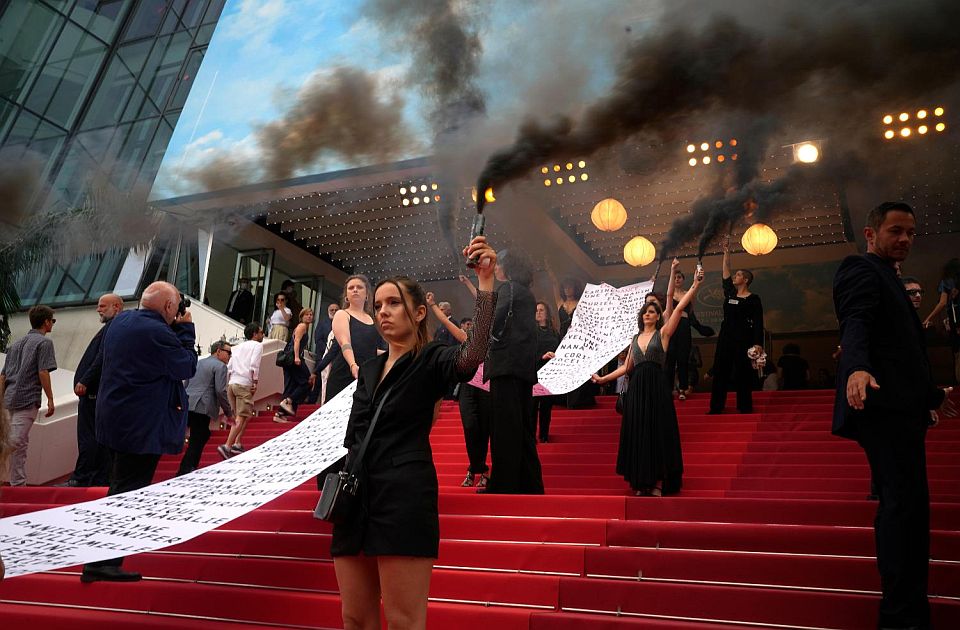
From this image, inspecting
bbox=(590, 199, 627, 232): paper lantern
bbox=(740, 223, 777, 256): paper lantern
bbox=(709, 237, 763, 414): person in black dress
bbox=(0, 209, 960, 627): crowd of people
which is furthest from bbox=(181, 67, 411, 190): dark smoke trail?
bbox=(709, 237, 763, 414): person in black dress

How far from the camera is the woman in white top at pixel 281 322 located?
1172cm

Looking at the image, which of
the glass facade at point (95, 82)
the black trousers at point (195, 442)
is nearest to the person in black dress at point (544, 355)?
the black trousers at point (195, 442)

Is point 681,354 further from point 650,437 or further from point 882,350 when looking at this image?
point 882,350

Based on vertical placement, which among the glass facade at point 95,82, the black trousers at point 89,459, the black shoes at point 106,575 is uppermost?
the glass facade at point 95,82

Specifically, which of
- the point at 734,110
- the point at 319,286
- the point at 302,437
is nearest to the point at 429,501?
the point at 302,437

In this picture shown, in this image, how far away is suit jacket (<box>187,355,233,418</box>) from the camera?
670 cm

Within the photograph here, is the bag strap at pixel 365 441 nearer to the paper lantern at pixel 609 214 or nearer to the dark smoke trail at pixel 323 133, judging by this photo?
the dark smoke trail at pixel 323 133

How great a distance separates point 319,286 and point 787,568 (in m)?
14.7

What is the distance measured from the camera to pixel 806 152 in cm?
1162

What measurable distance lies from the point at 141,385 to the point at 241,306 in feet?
39.1

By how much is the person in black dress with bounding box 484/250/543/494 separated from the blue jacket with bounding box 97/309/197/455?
1.73m

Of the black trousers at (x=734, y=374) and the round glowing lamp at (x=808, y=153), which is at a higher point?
the round glowing lamp at (x=808, y=153)

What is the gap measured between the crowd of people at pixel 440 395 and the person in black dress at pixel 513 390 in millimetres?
10

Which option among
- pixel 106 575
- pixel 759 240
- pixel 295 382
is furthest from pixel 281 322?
pixel 106 575
